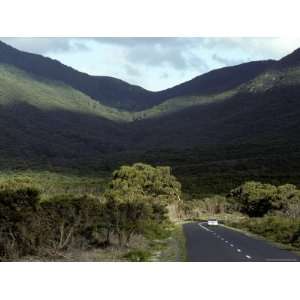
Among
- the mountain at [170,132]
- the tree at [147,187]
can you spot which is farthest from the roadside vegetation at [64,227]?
the mountain at [170,132]

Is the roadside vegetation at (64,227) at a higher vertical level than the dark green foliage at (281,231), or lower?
higher

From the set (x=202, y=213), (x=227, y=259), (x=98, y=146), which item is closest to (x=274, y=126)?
(x=98, y=146)

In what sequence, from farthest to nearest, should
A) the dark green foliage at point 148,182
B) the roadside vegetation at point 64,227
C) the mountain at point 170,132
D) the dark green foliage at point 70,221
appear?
the mountain at point 170,132
the dark green foliage at point 148,182
the dark green foliage at point 70,221
the roadside vegetation at point 64,227

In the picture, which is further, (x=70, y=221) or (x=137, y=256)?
(x=70, y=221)

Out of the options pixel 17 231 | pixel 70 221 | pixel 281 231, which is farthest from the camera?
pixel 281 231

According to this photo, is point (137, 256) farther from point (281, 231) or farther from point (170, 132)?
point (170, 132)

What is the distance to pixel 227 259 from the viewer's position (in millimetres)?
21375

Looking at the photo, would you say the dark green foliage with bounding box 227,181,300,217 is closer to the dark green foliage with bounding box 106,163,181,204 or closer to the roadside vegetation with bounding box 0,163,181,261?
the dark green foliage with bounding box 106,163,181,204

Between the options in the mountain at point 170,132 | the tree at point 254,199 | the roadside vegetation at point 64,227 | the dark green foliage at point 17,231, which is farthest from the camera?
the mountain at point 170,132

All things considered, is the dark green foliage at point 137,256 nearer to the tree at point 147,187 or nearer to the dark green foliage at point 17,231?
the dark green foliage at point 17,231

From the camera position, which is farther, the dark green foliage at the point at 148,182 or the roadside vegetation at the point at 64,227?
the dark green foliage at the point at 148,182

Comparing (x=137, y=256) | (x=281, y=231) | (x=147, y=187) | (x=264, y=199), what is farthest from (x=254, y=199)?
(x=137, y=256)
